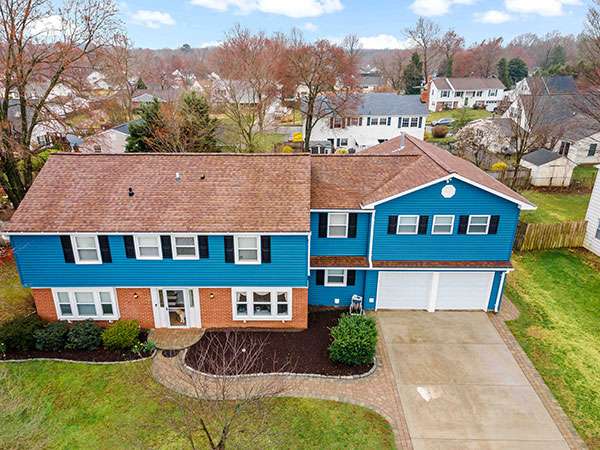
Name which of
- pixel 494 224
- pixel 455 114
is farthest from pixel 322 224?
pixel 455 114

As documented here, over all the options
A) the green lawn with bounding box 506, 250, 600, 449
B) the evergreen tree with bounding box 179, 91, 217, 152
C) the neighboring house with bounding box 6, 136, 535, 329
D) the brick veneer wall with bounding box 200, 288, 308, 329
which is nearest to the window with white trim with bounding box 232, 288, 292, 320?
the neighboring house with bounding box 6, 136, 535, 329

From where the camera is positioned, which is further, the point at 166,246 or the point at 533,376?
the point at 166,246

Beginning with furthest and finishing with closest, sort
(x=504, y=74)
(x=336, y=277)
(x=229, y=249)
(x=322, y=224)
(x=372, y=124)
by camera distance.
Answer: (x=504, y=74) < (x=372, y=124) < (x=336, y=277) < (x=322, y=224) < (x=229, y=249)

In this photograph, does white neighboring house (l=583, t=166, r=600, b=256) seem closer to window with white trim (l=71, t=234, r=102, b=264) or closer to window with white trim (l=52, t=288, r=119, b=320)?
window with white trim (l=52, t=288, r=119, b=320)

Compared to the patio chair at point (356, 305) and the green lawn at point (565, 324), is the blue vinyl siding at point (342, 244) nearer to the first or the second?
the patio chair at point (356, 305)

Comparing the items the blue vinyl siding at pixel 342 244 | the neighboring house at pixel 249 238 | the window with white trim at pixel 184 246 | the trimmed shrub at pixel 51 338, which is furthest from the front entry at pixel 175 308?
the blue vinyl siding at pixel 342 244

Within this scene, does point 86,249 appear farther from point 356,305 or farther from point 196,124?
point 196,124
